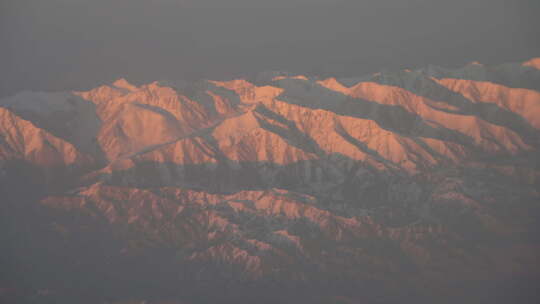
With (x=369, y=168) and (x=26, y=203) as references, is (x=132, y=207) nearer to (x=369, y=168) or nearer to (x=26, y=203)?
(x=26, y=203)

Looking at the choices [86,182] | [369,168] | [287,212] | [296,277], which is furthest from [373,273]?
[86,182]

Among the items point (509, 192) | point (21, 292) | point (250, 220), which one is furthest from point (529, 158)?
point (21, 292)

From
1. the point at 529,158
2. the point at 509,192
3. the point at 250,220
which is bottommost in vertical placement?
the point at 250,220

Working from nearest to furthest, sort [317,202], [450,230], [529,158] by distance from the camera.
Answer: [450,230], [317,202], [529,158]

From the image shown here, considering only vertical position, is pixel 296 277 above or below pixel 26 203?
below

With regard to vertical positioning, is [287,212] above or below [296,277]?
above

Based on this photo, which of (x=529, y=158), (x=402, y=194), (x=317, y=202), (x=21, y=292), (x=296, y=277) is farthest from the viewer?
(x=529, y=158)

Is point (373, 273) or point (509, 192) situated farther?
point (509, 192)

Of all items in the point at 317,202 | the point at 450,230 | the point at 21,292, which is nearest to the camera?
the point at 21,292

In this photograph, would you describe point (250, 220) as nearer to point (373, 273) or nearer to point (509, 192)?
point (373, 273)
